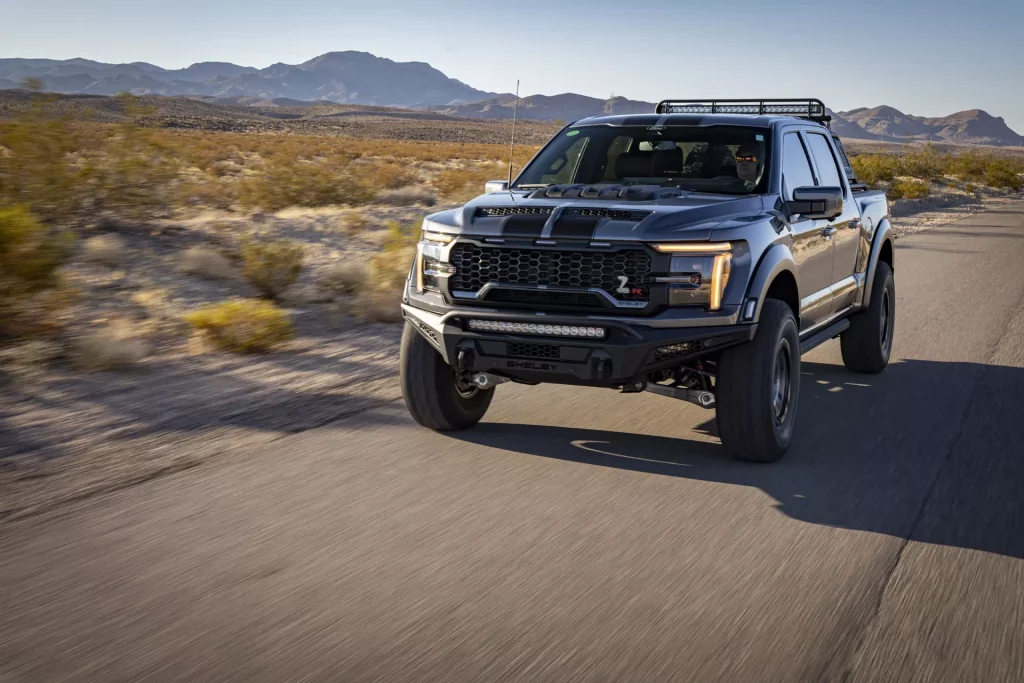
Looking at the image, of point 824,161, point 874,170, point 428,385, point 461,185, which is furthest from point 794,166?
point 874,170

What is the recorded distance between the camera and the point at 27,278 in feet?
31.2

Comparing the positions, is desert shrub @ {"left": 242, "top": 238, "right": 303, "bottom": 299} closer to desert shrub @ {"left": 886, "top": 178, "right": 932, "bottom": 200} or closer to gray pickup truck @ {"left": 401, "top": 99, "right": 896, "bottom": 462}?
gray pickup truck @ {"left": 401, "top": 99, "right": 896, "bottom": 462}

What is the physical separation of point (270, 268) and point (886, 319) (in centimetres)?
684

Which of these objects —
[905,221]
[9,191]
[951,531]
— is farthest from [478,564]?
[905,221]

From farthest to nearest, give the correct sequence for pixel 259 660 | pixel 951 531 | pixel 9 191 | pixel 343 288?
1. pixel 343 288
2. pixel 9 191
3. pixel 951 531
4. pixel 259 660

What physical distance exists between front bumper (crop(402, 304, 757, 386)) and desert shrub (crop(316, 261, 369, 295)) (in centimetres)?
718

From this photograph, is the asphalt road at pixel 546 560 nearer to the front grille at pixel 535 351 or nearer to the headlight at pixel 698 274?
the front grille at pixel 535 351

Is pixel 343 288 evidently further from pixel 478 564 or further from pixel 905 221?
pixel 905 221

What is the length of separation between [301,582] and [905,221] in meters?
26.7

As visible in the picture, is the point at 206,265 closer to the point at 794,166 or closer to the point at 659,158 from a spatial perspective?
the point at 659,158

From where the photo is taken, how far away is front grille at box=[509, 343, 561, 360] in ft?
18.4

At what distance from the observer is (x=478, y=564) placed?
4410 millimetres

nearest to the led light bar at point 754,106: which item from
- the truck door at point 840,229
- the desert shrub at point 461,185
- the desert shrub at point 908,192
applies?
the truck door at point 840,229

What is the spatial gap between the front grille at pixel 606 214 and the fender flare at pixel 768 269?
69 centimetres
